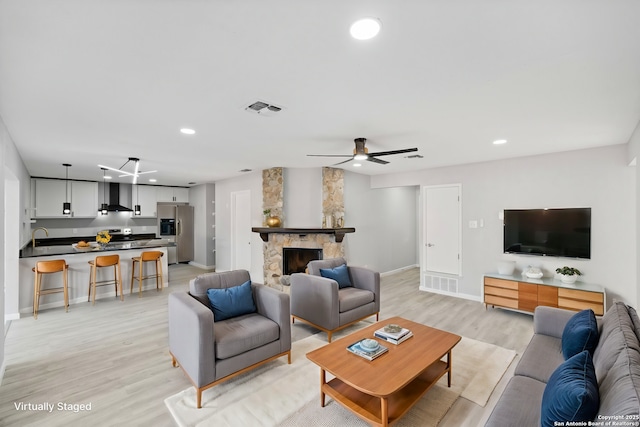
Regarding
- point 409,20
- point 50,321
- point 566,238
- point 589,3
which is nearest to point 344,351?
point 409,20

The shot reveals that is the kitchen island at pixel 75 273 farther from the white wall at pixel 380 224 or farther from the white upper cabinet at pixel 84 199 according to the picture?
the white wall at pixel 380 224

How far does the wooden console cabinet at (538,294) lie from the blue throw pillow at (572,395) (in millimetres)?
3188

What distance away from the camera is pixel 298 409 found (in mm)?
2246

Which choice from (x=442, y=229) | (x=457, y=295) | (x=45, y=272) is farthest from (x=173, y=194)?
(x=457, y=295)

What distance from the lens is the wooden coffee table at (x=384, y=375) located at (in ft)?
6.27

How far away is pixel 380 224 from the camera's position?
22.8 ft

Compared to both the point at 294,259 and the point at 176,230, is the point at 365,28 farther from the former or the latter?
the point at 176,230

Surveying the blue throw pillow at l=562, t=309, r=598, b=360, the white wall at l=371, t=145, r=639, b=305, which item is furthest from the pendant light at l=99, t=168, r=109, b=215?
the blue throw pillow at l=562, t=309, r=598, b=360

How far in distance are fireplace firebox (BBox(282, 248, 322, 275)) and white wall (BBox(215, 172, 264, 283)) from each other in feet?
1.84

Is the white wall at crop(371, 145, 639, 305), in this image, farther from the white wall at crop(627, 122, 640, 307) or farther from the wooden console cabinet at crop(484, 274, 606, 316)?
the wooden console cabinet at crop(484, 274, 606, 316)

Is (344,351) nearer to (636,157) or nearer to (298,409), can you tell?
(298,409)

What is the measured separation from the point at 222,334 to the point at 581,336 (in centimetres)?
271

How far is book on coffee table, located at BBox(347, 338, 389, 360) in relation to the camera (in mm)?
2244

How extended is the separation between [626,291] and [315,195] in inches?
192
